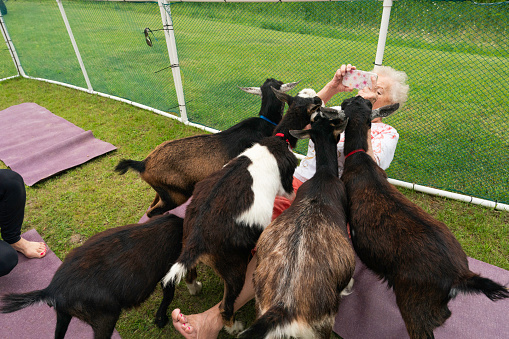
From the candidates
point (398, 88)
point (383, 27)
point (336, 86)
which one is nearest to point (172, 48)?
point (336, 86)

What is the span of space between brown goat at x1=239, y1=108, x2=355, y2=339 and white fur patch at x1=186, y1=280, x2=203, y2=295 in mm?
1167

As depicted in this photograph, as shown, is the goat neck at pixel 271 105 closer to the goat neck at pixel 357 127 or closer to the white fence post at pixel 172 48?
the goat neck at pixel 357 127

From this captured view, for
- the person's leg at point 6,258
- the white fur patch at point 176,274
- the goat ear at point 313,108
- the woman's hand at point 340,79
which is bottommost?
the person's leg at point 6,258

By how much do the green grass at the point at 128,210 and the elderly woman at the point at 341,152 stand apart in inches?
14.9

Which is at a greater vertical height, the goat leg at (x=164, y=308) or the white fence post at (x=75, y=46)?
the white fence post at (x=75, y=46)

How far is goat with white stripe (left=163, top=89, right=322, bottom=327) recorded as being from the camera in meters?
2.10

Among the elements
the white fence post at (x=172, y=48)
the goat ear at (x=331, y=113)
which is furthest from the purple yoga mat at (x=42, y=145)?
the goat ear at (x=331, y=113)

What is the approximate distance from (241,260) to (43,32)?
376 inches

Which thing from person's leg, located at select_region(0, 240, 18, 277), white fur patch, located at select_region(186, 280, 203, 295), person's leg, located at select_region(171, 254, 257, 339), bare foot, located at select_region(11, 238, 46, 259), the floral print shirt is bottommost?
white fur patch, located at select_region(186, 280, 203, 295)

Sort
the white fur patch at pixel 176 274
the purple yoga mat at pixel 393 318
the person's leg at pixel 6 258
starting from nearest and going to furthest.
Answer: the white fur patch at pixel 176 274
the purple yoga mat at pixel 393 318
the person's leg at pixel 6 258

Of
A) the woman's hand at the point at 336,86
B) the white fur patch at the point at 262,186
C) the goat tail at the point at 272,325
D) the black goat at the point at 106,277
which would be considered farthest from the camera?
the woman's hand at the point at 336,86

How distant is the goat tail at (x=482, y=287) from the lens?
1.71m

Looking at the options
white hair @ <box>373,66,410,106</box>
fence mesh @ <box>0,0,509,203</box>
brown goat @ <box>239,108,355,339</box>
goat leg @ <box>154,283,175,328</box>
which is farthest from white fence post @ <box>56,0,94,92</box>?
brown goat @ <box>239,108,355,339</box>

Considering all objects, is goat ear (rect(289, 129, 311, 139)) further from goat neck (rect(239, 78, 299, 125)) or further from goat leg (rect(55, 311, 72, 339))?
goat leg (rect(55, 311, 72, 339))
